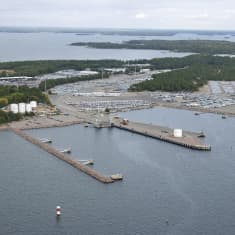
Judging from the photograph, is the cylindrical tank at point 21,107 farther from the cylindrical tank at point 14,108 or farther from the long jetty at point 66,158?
the long jetty at point 66,158

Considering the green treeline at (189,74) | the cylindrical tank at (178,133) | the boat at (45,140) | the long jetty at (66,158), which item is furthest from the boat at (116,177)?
the green treeline at (189,74)

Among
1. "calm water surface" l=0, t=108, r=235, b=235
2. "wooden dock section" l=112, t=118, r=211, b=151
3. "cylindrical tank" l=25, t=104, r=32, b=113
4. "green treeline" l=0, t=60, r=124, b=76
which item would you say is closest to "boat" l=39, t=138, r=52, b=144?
"calm water surface" l=0, t=108, r=235, b=235

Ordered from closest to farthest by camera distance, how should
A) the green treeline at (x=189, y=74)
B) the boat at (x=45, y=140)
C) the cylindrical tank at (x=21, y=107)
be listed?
the boat at (x=45, y=140) < the cylindrical tank at (x=21, y=107) < the green treeline at (x=189, y=74)

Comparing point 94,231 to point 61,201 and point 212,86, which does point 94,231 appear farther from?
point 212,86

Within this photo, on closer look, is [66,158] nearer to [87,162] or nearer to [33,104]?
[87,162]

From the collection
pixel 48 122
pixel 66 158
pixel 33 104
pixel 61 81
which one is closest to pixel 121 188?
pixel 66 158
